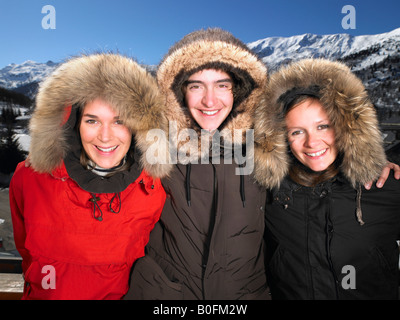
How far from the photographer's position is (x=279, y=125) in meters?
1.79

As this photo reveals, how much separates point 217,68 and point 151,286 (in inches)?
62.3

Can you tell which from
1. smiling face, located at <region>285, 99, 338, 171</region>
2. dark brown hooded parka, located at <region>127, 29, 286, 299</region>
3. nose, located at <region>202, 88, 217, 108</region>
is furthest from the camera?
nose, located at <region>202, 88, 217, 108</region>

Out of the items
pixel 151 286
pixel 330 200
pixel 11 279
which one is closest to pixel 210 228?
pixel 151 286

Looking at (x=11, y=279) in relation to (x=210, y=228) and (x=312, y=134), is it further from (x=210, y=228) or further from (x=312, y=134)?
(x=312, y=134)

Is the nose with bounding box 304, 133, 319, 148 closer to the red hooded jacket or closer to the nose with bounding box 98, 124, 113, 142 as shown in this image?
the red hooded jacket

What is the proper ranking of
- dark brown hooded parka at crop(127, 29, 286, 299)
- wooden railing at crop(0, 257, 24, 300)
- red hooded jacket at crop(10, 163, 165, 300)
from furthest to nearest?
wooden railing at crop(0, 257, 24, 300) < dark brown hooded parka at crop(127, 29, 286, 299) < red hooded jacket at crop(10, 163, 165, 300)

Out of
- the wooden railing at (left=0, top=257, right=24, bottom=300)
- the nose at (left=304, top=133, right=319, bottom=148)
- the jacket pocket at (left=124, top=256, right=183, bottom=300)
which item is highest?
the nose at (left=304, top=133, right=319, bottom=148)

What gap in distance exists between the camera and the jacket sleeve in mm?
1758

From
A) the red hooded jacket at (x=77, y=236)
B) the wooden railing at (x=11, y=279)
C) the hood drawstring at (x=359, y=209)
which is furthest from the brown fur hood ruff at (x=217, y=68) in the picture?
the wooden railing at (x=11, y=279)

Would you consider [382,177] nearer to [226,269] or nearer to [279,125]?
[279,125]

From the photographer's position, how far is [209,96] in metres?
1.94

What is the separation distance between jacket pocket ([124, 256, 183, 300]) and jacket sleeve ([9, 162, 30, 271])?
741 millimetres

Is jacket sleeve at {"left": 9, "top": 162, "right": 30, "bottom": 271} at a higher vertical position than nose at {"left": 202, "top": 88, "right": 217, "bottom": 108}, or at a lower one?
lower

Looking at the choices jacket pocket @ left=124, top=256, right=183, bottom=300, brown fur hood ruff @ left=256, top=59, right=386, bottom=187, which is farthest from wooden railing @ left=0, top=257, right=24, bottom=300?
brown fur hood ruff @ left=256, top=59, right=386, bottom=187
